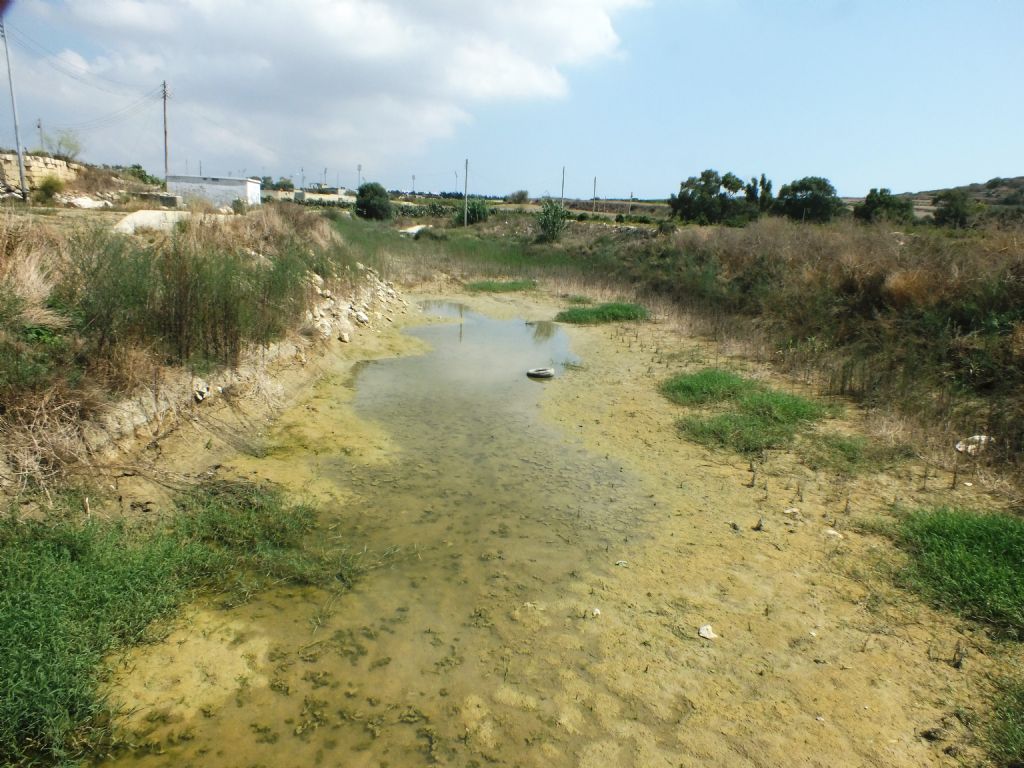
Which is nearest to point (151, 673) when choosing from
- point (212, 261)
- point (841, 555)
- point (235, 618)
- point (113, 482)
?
point (235, 618)

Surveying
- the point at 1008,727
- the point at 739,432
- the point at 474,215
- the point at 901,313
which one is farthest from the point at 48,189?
the point at 474,215

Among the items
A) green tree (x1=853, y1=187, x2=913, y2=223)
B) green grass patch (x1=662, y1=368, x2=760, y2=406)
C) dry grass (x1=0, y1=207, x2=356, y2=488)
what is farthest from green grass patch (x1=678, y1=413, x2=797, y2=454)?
green tree (x1=853, y1=187, x2=913, y2=223)

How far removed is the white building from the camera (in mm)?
25297

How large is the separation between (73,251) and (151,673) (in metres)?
4.33

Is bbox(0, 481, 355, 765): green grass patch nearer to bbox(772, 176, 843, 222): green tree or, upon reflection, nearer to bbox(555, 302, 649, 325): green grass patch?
bbox(555, 302, 649, 325): green grass patch

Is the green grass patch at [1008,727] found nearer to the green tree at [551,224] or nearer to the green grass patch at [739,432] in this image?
the green grass patch at [739,432]

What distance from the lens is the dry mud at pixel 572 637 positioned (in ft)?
9.50

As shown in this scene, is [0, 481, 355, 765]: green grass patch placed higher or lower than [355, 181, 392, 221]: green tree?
lower

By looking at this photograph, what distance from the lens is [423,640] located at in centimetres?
356

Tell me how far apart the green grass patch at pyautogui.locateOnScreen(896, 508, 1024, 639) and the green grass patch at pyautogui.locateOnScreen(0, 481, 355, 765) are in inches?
164

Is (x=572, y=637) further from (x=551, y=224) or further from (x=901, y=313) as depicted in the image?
(x=551, y=224)

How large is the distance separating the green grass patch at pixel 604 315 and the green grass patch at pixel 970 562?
38.3 feet

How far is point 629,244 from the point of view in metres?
27.9

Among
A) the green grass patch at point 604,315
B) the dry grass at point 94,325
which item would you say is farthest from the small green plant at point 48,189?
the green grass patch at point 604,315
